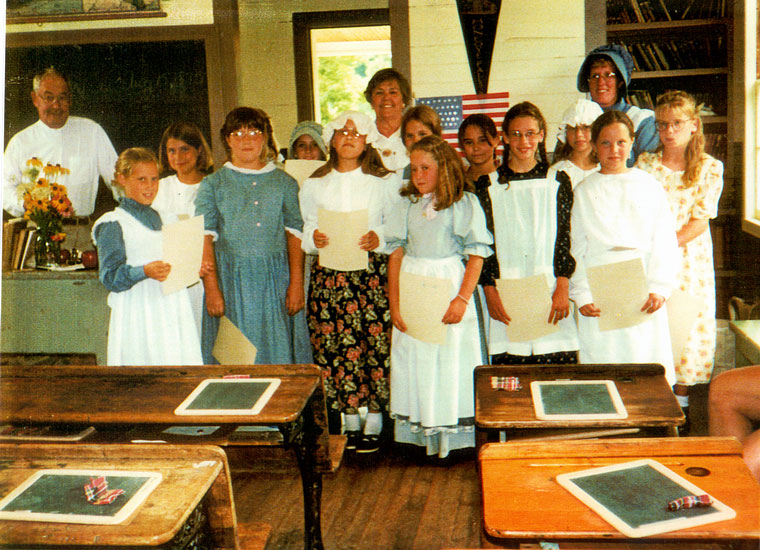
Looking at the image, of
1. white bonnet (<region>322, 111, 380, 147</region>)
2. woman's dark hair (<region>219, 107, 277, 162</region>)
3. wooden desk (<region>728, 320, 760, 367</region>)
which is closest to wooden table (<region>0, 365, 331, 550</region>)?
white bonnet (<region>322, 111, 380, 147</region>)

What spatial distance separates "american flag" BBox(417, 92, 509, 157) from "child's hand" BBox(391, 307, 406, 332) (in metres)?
0.94

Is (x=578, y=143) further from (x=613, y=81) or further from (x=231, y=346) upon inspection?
(x=231, y=346)

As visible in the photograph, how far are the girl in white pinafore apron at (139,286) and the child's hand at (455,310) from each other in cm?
120

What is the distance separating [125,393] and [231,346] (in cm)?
116

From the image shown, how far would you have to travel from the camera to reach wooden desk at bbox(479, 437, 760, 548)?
1169mm

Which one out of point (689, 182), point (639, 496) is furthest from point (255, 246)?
point (639, 496)

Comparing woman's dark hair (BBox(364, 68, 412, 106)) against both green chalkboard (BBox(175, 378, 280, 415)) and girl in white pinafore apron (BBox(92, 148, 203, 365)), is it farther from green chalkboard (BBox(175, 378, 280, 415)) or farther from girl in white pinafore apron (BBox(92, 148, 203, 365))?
green chalkboard (BBox(175, 378, 280, 415))

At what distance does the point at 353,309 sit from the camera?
3.08 meters

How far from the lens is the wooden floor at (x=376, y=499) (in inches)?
93.7

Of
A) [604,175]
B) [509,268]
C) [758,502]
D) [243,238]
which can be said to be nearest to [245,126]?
[243,238]

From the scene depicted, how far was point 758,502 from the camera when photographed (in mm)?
1232

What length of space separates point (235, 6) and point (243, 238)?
1.28m

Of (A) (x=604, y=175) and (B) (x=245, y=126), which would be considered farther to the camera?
(B) (x=245, y=126)

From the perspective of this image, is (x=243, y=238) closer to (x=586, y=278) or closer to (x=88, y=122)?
(x=88, y=122)
